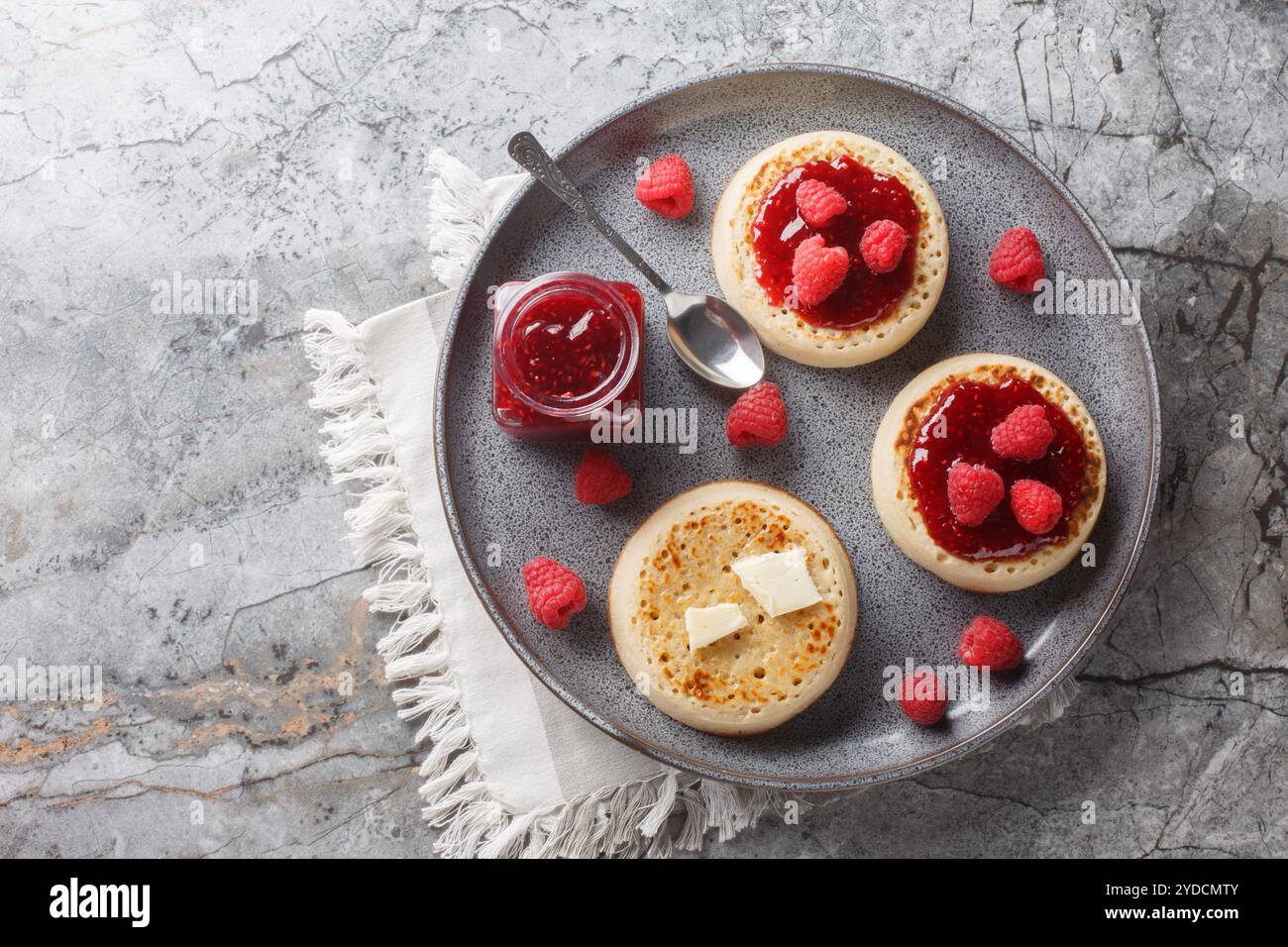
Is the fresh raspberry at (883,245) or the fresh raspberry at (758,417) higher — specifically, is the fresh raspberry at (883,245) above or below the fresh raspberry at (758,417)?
above

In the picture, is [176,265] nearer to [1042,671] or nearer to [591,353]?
[591,353]

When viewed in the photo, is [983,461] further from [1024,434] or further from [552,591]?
[552,591]

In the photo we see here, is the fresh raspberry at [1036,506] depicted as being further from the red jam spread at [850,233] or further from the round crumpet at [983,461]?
the red jam spread at [850,233]

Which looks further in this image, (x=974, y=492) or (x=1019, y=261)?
(x=1019, y=261)

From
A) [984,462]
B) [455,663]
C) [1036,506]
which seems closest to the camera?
[1036,506]

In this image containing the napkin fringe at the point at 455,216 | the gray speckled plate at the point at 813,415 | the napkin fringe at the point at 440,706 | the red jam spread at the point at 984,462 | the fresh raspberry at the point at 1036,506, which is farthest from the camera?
the napkin fringe at the point at 455,216

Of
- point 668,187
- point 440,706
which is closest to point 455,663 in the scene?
point 440,706

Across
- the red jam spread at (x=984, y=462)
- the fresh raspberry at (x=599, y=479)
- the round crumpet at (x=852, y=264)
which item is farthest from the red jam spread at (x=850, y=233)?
the fresh raspberry at (x=599, y=479)

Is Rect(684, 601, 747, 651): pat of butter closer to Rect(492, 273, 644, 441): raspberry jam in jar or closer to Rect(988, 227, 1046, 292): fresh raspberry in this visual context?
Rect(492, 273, 644, 441): raspberry jam in jar
